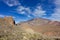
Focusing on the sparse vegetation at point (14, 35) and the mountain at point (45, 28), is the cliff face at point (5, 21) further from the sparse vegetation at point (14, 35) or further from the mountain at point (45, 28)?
the mountain at point (45, 28)

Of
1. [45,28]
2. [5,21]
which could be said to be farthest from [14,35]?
[45,28]

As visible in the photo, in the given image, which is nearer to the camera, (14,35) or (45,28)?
(14,35)

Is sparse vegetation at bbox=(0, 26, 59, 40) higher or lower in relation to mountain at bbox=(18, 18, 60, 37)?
lower

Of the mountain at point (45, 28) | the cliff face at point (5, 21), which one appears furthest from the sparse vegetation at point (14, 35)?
the mountain at point (45, 28)


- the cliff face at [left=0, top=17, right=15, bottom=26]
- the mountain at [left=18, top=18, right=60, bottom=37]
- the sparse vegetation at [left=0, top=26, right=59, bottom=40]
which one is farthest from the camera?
the mountain at [left=18, top=18, right=60, bottom=37]

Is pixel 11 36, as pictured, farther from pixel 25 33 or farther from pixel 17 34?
pixel 25 33

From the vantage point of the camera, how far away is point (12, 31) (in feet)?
39.7

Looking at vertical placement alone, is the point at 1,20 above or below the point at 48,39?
above

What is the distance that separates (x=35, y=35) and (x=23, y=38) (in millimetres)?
1529

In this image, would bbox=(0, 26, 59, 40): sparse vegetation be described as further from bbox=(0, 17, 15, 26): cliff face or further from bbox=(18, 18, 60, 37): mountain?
bbox=(18, 18, 60, 37): mountain

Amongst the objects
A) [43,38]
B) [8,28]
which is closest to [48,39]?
[43,38]

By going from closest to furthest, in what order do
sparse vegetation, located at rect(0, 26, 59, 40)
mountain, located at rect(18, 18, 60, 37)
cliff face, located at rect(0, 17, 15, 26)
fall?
sparse vegetation, located at rect(0, 26, 59, 40), cliff face, located at rect(0, 17, 15, 26), mountain, located at rect(18, 18, 60, 37)

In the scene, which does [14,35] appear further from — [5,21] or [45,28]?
→ [45,28]

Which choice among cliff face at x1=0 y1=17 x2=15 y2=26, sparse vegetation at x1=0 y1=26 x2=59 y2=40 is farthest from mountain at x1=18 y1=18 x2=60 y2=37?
sparse vegetation at x1=0 y1=26 x2=59 y2=40
